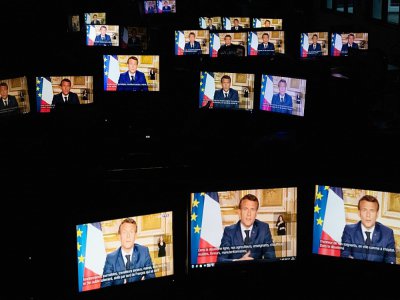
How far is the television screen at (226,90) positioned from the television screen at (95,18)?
6132 millimetres

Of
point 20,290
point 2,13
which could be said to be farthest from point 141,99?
point 2,13

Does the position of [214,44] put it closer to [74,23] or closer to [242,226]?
[74,23]

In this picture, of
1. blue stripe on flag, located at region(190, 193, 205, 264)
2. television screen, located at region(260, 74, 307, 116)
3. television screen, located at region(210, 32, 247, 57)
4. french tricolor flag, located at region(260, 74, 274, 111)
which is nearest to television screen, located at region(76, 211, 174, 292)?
blue stripe on flag, located at region(190, 193, 205, 264)

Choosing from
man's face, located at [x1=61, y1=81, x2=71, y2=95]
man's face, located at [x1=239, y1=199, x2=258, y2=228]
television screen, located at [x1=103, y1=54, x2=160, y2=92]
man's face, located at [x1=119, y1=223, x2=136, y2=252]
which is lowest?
man's face, located at [x1=119, y1=223, x2=136, y2=252]

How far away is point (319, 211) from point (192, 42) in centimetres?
701

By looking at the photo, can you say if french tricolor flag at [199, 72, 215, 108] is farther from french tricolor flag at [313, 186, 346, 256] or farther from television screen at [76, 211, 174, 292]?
television screen at [76, 211, 174, 292]

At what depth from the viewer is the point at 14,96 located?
652cm

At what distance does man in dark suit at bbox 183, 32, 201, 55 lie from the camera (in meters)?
9.80

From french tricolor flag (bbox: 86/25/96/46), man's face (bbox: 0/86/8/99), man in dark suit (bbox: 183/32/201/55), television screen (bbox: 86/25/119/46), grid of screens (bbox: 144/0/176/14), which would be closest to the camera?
man's face (bbox: 0/86/8/99)

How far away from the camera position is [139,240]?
114 inches

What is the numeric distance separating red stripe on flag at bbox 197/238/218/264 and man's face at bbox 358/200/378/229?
2.34ft

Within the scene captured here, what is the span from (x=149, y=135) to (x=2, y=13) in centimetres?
676

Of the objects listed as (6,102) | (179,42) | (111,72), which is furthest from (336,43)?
(6,102)

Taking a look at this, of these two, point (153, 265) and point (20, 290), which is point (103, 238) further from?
point (20, 290)
